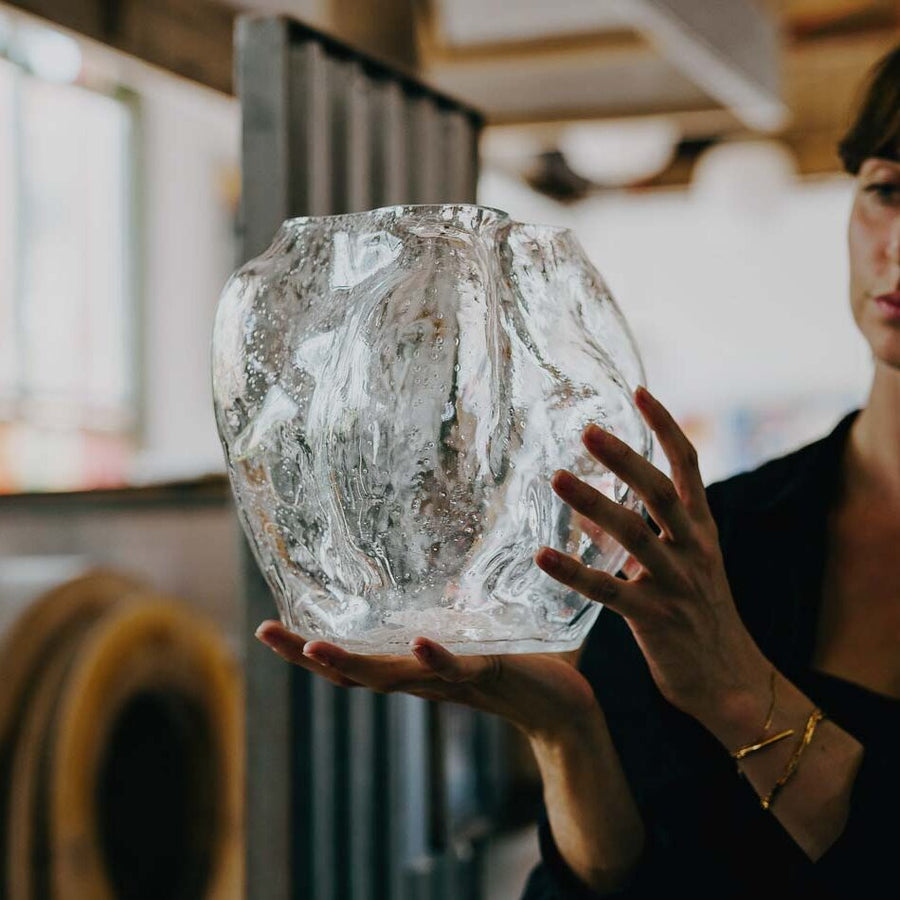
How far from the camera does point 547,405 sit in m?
0.72

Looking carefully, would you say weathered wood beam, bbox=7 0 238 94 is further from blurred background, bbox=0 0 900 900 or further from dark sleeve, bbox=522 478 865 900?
dark sleeve, bbox=522 478 865 900

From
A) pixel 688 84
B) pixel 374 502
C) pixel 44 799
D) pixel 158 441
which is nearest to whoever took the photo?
pixel 374 502

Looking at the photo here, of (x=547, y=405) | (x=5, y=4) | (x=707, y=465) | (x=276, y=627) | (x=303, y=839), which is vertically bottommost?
(x=707, y=465)

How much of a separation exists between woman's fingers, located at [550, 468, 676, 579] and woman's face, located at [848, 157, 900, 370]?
0.34 metres

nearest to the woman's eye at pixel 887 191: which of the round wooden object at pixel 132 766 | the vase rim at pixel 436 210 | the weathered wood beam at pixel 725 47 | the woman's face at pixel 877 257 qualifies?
the woman's face at pixel 877 257

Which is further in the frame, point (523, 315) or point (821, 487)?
point (821, 487)

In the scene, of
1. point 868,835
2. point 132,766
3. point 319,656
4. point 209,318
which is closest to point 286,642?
point 319,656

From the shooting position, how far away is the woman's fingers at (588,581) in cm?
66

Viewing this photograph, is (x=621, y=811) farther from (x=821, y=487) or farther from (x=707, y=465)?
(x=707, y=465)

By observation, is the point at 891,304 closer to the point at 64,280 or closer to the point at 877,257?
the point at 877,257

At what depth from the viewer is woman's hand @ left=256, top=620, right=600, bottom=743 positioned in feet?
2.35

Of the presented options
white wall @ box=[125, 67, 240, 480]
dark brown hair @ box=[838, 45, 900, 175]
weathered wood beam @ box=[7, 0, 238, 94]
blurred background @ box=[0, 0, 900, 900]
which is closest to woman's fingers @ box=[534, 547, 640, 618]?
blurred background @ box=[0, 0, 900, 900]

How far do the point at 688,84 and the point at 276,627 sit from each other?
1716 millimetres

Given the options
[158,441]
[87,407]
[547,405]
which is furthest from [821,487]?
[158,441]
